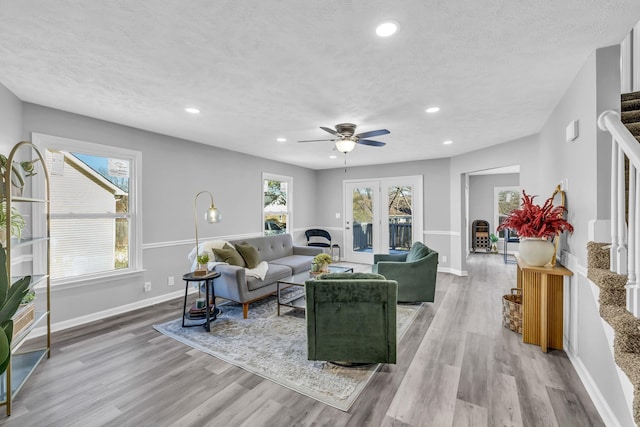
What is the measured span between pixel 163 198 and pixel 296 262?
228 centimetres

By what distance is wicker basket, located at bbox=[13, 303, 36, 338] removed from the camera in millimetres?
2121

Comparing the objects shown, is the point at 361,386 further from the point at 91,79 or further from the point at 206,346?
the point at 91,79

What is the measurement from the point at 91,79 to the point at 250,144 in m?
2.52

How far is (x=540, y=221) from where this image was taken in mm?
2666

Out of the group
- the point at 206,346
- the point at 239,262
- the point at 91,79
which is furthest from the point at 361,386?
the point at 91,79

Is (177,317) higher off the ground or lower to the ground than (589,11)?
lower

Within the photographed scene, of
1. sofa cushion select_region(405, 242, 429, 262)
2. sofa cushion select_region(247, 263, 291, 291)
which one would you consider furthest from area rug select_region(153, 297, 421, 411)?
sofa cushion select_region(405, 242, 429, 262)

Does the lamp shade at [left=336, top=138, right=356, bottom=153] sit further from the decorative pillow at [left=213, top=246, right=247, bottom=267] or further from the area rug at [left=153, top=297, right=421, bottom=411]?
the area rug at [left=153, top=297, right=421, bottom=411]

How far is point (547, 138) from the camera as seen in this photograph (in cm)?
358

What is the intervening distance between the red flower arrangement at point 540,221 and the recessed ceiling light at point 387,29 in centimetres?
204

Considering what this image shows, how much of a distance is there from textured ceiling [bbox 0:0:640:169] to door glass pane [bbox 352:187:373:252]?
366 cm

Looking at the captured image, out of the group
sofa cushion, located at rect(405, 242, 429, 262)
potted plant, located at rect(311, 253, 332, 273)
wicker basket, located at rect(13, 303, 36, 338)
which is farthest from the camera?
sofa cushion, located at rect(405, 242, 429, 262)

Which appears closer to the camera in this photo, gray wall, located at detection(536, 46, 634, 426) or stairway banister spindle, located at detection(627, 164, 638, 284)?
stairway banister spindle, located at detection(627, 164, 638, 284)

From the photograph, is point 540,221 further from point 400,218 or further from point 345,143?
point 400,218
